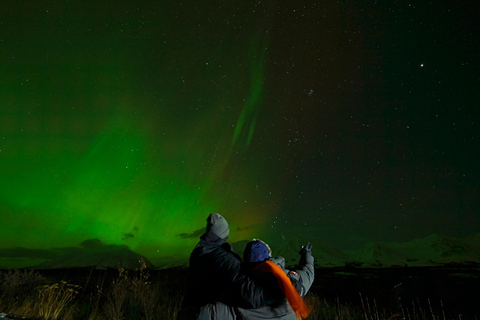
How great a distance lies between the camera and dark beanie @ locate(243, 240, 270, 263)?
95.6 inches

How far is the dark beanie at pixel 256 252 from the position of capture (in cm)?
243

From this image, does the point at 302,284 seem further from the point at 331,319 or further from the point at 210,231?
the point at 331,319

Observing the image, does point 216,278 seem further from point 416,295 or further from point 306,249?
point 416,295

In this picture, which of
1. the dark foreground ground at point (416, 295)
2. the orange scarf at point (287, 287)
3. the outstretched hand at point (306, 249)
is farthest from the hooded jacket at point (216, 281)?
the dark foreground ground at point (416, 295)

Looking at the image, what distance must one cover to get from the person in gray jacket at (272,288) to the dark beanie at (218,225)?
0.32 meters

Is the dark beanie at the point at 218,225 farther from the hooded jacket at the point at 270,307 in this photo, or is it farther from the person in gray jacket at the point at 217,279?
the hooded jacket at the point at 270,307

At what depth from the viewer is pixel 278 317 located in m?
2.36

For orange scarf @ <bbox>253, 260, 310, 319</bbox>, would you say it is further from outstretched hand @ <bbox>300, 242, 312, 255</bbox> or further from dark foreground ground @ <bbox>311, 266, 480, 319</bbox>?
dark foreground ground @ <bbox>311, 266, 480, 319</bbox>

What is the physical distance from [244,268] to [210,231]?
0.50 m

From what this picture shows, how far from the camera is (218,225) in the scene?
2.79 m

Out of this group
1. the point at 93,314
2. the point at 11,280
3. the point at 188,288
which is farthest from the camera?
the point at 11,280

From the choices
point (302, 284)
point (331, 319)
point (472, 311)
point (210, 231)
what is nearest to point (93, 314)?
point (331, 319)

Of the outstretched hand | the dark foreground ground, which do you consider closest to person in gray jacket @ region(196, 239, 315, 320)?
the outstretched hand

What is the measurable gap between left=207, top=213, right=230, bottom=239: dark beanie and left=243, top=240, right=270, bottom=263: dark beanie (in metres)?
0.33
